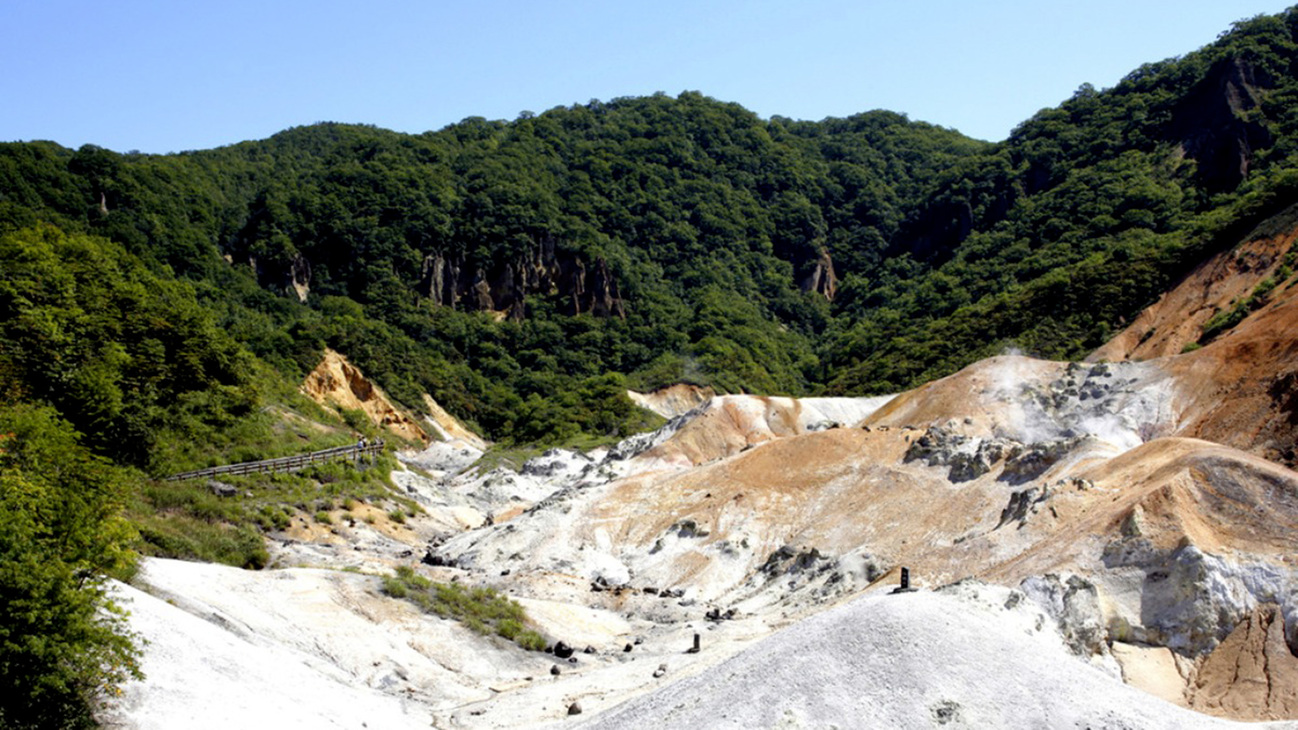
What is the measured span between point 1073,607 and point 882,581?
7.07m

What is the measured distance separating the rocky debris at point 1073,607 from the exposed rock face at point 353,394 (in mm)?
55609

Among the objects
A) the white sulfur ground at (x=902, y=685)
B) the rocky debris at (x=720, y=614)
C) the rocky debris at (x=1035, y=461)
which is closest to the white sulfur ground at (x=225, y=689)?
the white sulfur ground at (x=902, y=685)

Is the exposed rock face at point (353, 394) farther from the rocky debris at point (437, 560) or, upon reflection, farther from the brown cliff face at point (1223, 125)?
the brown cliff face at point (1223, 125)

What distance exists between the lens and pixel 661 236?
135250mm

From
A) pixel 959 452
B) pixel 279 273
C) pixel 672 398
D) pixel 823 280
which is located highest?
pixel 279 273

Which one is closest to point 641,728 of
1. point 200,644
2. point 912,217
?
point 200,644

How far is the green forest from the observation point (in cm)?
4325

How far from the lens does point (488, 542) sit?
39.6 m

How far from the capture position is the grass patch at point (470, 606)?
2552 cm

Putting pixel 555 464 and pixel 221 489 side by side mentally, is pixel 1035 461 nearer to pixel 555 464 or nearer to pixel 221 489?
pixel 221 489

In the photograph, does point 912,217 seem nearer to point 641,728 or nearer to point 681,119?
point 681,119

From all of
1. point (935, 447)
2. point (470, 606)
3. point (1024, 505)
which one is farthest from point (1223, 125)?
point (470, 606)

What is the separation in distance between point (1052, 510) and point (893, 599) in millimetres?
10647

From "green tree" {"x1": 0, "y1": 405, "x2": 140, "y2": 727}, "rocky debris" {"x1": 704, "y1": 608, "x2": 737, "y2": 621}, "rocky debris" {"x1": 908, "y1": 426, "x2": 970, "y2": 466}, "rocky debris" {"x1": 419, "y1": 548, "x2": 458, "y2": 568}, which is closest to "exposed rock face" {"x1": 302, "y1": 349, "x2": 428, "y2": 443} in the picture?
"rocky debris" {"x1": 419, "y1": 548, "x2": 458, "y2": 568}
